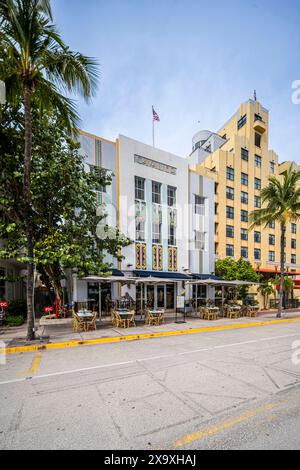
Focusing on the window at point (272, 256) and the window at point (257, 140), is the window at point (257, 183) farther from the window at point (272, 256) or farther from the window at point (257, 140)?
the window at point (272, 256)

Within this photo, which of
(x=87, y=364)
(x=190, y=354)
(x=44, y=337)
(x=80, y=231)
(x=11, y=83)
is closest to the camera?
(x=87, y=364)

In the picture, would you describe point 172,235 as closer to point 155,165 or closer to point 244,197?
point 155,165

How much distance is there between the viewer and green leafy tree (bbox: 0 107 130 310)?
37.8 feet

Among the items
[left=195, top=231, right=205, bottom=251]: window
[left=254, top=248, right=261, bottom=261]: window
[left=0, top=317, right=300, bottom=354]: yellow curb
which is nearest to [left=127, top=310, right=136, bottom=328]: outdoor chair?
[left=0, top=317, right=300, bottom=354]: yellow curb

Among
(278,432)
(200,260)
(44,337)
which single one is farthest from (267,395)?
(200,260)

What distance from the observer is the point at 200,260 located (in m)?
23.8

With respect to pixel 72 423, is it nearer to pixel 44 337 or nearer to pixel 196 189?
pixel 44 337

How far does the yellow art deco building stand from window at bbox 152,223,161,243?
9768mm

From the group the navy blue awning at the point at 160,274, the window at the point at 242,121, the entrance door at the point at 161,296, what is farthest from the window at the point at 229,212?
the entrance door at the point at 161,296

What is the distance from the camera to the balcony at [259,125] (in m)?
32.7

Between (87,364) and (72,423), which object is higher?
(72,423)

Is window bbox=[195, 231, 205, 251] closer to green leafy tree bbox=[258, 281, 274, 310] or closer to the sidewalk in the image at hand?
green leafy tree bbox=[258, 281, 274, 310]
